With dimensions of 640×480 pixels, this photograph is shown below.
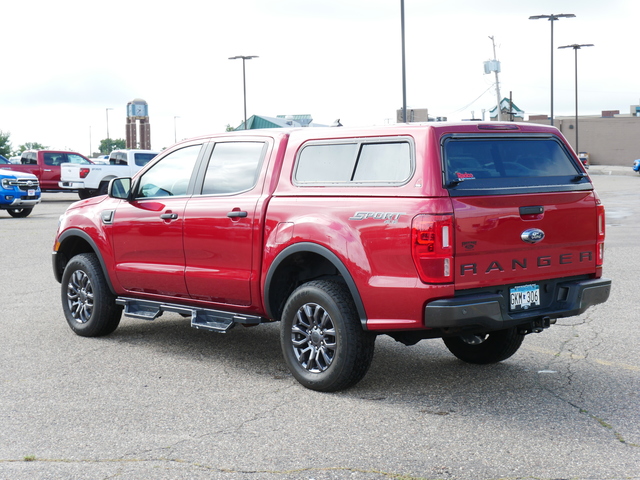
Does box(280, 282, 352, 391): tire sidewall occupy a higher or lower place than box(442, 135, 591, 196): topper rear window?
lower

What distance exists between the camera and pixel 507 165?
587 cm

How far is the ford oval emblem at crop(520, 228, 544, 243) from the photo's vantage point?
18.4 ft

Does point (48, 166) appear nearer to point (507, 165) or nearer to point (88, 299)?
point (88, 299)

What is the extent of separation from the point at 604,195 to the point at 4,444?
32496mm

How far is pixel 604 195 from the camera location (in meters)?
34.3

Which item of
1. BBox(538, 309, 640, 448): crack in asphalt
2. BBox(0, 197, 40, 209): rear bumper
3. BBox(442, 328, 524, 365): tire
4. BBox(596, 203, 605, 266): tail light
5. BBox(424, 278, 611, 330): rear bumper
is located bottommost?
BBox(538, 309, 640, 448): crack in asphalt

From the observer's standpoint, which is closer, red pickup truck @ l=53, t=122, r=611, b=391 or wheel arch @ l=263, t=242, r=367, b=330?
red pickup truck @ l=53, t=122, r=611, b=391

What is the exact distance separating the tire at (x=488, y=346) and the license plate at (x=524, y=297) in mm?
729

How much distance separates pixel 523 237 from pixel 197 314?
2802 mm

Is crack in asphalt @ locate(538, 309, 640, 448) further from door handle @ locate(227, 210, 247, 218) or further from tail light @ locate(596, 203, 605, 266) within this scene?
door handle @ locate(227, 210, 247, 218)

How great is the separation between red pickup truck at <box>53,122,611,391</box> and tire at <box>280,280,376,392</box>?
0.01m

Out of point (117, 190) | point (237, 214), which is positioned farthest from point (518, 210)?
point (117, 190)

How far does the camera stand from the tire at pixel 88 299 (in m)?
7.87

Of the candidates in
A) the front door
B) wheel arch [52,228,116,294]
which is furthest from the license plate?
wheel arch [52,228,116,294]
